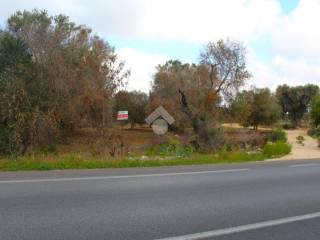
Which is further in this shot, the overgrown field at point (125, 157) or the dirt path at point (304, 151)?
the dirt path at point (304, 151)

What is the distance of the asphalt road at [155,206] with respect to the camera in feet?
19.4

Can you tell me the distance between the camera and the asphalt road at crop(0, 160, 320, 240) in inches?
233

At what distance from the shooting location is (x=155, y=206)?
7.61 metres

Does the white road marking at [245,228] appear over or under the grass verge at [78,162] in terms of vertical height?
under

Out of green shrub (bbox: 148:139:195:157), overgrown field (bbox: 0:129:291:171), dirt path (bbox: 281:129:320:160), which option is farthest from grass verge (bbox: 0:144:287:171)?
dirt path (bbox: 281:129:320:160)

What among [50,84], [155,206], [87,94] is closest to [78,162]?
[155,206]

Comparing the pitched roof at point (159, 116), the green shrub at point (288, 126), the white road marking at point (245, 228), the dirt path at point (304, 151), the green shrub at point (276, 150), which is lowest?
the dirt path at point (304, 151)

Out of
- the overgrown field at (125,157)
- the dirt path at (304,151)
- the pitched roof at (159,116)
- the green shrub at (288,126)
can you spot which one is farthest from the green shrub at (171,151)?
the green shrub at (288,126)

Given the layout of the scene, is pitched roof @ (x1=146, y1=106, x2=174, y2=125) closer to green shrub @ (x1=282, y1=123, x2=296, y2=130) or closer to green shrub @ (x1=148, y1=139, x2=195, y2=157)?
green shrub @ (x1=148, y1=139, x2=195, y2=157)

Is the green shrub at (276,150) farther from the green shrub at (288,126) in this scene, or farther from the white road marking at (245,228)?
the green shrub at (288,126)

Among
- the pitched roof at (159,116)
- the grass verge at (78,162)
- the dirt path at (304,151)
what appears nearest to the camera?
the grass verge at (78,162)

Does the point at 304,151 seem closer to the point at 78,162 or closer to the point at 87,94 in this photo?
the point at 87,94

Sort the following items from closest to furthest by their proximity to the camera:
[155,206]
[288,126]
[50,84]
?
1. [155,206]
2. [50,84]
3. [288,126]

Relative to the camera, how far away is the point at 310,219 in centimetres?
698
